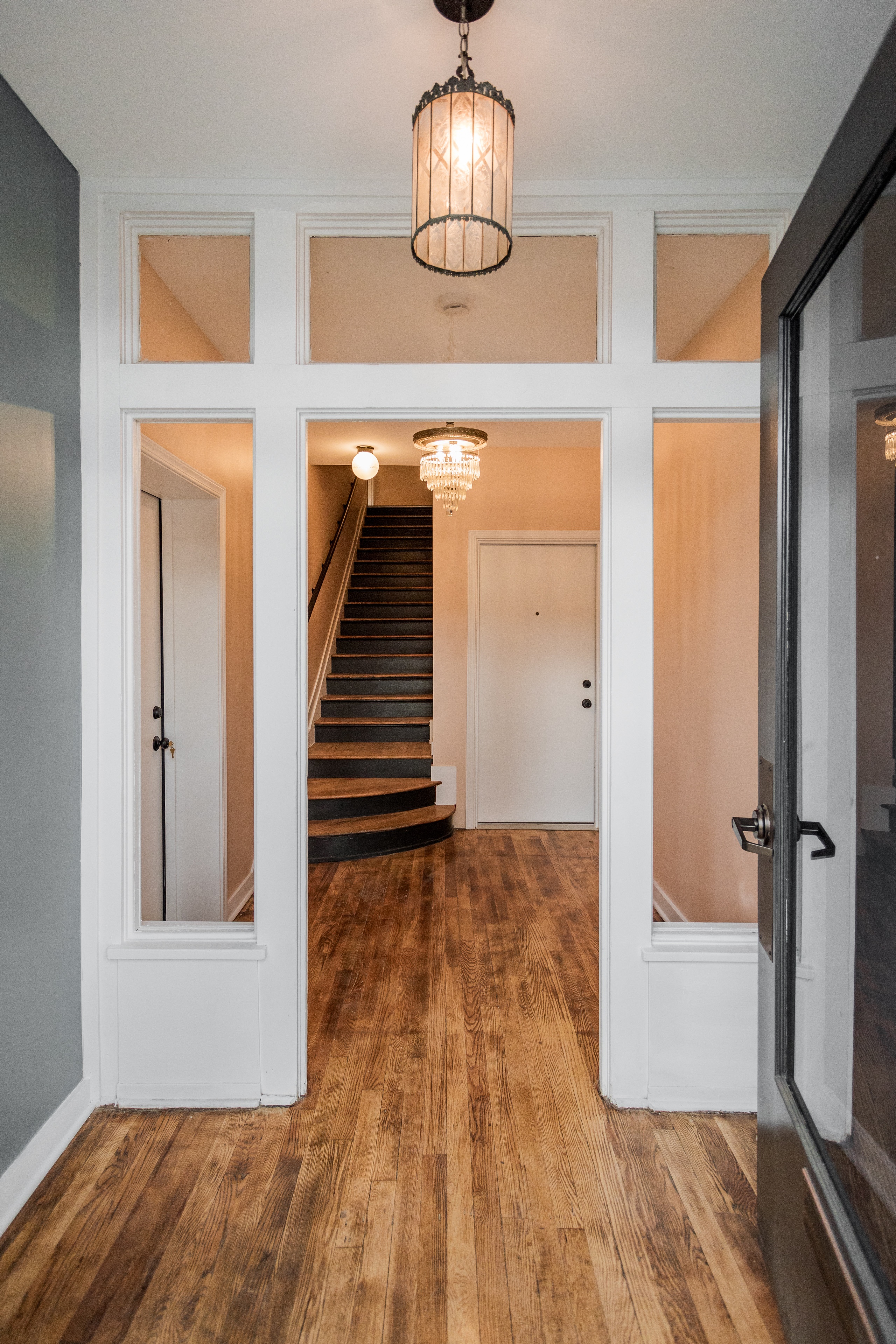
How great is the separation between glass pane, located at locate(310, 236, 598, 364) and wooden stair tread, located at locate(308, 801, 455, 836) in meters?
3.12

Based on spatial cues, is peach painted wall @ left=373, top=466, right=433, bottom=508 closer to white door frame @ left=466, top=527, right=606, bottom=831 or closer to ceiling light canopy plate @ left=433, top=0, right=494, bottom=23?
white door frame @ left=466, top=527, right=606, bottom=831

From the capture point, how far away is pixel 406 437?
18.2 feet

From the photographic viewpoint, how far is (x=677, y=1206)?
1751 millimetres

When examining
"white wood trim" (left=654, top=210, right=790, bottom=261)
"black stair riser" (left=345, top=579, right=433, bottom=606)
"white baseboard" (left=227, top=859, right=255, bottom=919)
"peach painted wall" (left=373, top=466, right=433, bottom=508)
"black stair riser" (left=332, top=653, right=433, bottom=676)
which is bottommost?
"white baseboard" (left=227, top=859, right=255, bottom=919)

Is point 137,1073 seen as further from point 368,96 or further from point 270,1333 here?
point 368,96

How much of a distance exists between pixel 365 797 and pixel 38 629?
319 centimetres

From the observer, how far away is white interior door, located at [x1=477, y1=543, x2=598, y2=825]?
5488 millimetres

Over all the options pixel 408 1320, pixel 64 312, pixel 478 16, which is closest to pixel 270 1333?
pixel 408 1320

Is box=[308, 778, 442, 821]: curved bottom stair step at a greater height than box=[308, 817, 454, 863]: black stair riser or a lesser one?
greater

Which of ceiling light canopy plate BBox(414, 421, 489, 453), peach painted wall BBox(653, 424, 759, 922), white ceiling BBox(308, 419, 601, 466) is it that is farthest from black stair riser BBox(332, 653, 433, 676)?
peach painted wall BBox(653, 424, 759, 922)

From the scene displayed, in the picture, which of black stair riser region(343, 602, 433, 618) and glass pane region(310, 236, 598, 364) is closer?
glass pane region(310, 236, 598, 364)

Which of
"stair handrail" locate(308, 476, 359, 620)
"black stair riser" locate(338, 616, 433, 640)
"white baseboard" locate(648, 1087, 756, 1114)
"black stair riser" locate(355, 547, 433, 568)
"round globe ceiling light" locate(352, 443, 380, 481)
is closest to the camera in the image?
"white baseboard" locate(648, 1087, 756, 1114)

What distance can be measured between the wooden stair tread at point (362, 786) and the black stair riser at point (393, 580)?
2.85 meters

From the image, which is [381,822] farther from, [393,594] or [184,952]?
[393,594]
